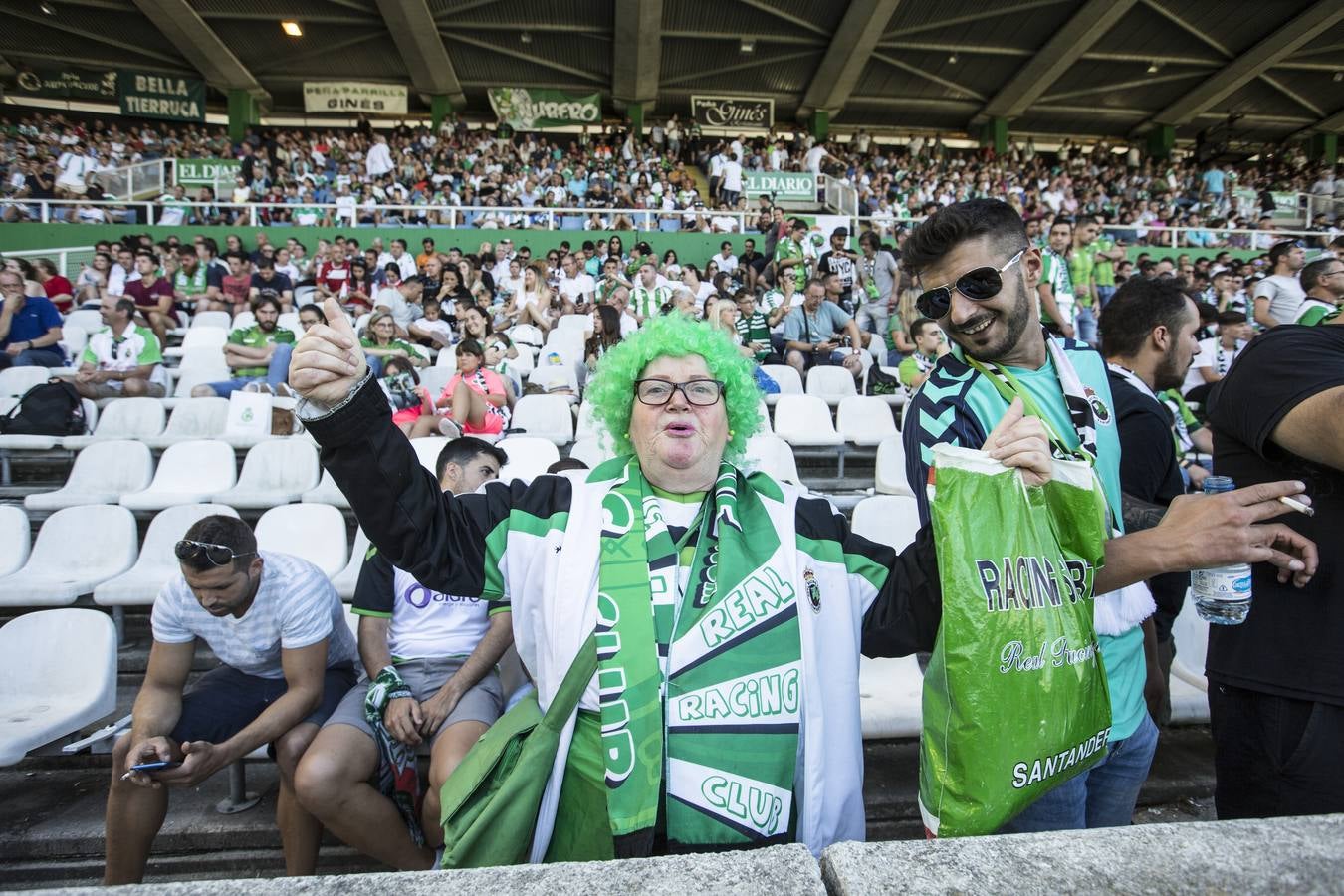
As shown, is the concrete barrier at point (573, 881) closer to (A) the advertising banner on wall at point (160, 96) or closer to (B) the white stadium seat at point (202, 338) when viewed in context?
(B) the white stadium seat at point (202, 338)

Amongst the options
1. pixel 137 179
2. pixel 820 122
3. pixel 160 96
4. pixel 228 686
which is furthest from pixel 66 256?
pixel 820 122

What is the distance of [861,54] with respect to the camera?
62.7 ft

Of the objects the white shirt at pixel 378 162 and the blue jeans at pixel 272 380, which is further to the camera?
the white shirt at pixel 378 162

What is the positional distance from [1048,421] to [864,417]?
440cm

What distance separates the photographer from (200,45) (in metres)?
18.1

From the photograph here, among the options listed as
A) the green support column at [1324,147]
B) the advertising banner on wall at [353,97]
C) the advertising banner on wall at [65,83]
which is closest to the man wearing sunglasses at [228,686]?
the advertising banner on wall at [353,97]

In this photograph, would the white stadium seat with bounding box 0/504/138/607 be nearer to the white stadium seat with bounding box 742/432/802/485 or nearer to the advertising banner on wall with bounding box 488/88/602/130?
the white stadium seat with bounding box 742/432/802/485

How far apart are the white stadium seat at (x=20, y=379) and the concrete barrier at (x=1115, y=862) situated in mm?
7517

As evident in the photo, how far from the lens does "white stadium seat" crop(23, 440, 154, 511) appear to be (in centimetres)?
470

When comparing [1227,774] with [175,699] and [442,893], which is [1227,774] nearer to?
[442,893]

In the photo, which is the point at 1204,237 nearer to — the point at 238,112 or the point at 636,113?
the point at 636,113

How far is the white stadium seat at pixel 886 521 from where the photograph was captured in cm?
349

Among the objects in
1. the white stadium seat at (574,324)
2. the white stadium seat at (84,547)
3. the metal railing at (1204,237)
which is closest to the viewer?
the white stadium seat at (84,547)

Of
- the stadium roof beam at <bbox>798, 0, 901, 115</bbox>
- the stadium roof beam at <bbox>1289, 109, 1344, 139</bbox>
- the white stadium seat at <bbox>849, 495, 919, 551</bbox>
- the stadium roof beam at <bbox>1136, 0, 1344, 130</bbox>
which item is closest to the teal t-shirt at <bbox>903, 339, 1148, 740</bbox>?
the white stadium seat at <bbox>849, 495, 919, 551</bbox>
